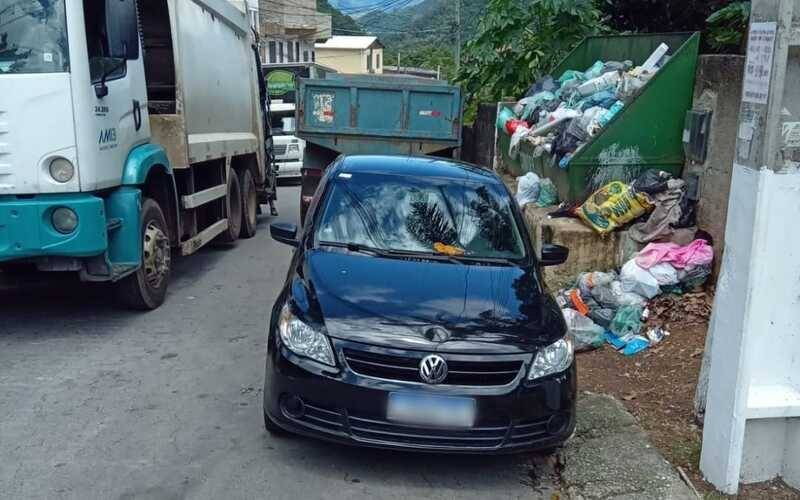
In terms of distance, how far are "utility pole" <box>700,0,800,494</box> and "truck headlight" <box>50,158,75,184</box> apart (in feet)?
15.1

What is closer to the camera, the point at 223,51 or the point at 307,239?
the point at 307,239

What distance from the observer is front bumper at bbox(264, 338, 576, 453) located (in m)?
4.00

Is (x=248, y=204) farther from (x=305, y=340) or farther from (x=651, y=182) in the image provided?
(x=305, y=340)

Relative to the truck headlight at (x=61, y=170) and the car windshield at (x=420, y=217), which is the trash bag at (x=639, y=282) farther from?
the truck headlight at (x=61, y=170)

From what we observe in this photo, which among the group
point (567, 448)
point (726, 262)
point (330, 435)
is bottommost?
point (567, 448)

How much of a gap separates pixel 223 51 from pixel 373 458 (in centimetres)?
749

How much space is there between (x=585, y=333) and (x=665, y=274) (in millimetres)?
921

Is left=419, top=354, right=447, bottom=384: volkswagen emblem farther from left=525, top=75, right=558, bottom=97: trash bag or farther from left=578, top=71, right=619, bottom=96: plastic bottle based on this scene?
left=525, top=75, right=558, bottom=97: trash bag

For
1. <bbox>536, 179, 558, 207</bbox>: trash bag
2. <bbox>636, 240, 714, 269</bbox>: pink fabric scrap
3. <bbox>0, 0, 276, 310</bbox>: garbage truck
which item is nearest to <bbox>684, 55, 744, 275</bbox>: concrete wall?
<bbox>636, 240, 714, 269</bbox>: pink fabric scrap

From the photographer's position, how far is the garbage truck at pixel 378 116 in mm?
12453

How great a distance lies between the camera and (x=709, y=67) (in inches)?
285

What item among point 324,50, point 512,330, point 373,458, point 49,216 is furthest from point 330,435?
point 324,50

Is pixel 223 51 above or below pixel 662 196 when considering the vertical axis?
above

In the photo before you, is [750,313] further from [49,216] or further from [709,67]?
[49,216]
